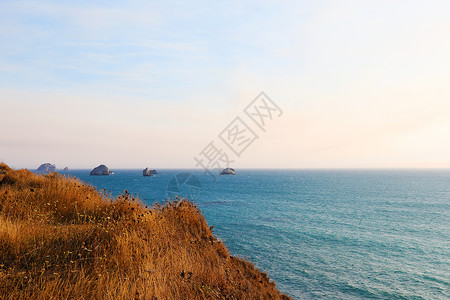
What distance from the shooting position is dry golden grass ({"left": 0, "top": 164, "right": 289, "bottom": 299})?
4.91 metres

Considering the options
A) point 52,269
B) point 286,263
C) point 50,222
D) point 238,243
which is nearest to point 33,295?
point 52,269

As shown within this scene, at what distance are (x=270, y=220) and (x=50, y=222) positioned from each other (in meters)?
45.4

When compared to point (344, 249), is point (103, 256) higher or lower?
higher

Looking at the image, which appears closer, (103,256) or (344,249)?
(103,256)

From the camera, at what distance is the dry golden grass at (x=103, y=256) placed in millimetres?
4914

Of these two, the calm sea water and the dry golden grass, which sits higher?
the dry golden grass

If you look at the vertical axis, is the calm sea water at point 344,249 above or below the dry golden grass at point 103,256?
below

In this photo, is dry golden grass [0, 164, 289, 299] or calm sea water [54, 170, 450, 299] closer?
dry golden grass [0, 164, 289, 299]

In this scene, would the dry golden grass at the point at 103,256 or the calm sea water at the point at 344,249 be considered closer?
the dry golden grass at the point at 103,256

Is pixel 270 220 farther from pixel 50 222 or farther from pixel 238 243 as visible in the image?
pixel 50 222

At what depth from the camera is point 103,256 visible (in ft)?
20.2

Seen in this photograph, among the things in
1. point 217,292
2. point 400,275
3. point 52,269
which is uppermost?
point 52,269

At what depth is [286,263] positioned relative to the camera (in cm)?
2831

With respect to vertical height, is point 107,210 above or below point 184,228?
above
